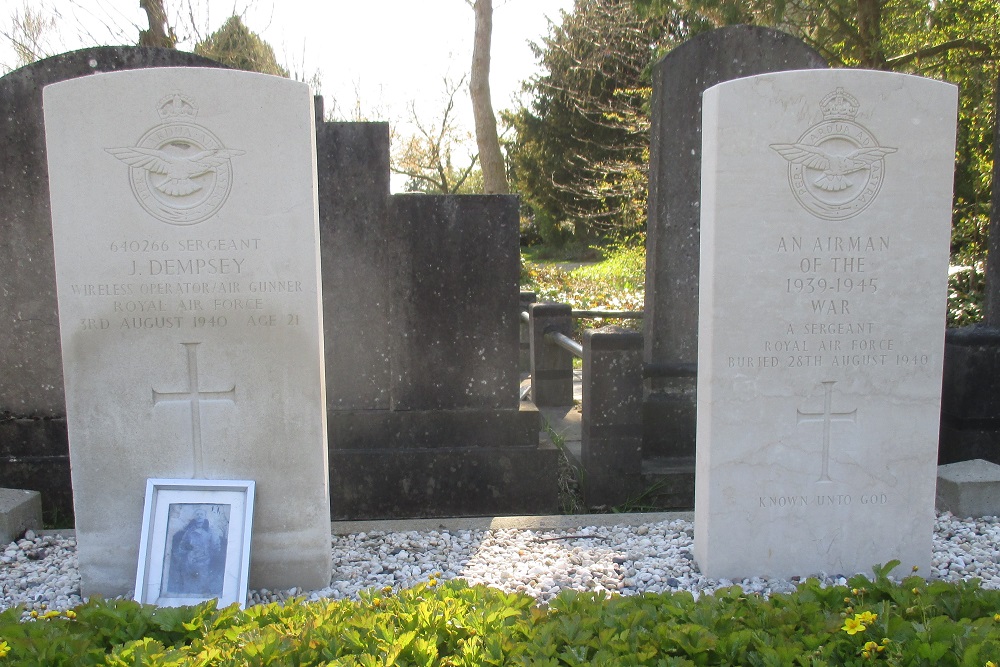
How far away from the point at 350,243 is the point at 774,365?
256cm

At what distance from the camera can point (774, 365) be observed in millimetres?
3291

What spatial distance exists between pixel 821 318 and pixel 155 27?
1074 centimetres

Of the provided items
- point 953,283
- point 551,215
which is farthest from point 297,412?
point 551,215

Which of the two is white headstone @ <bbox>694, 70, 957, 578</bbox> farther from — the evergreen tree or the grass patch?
the evergreen tree

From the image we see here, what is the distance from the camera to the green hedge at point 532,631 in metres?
2.07

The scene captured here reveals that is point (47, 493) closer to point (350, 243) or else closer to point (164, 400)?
point (164, 400)

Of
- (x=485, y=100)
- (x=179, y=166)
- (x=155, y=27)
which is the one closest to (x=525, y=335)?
(x=485, y=100)

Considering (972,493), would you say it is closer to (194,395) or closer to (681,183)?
(681,183)

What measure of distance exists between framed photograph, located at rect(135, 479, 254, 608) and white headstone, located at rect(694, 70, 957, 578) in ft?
6.51

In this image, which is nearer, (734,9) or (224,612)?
(224,612)

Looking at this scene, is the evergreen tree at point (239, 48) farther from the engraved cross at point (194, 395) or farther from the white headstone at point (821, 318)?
the white headstone at point (821, 318)

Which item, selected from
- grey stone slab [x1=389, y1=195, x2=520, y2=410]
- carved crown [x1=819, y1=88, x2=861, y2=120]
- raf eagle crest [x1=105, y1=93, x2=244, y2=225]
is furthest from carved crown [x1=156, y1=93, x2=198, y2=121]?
carved crown [x1=819, y1=88, x2=861, y2=120]

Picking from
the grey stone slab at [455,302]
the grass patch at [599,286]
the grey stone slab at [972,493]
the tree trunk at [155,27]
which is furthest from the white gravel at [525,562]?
the tree trunk at [155,27]

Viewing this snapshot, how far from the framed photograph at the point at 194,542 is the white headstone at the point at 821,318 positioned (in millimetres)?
1983
